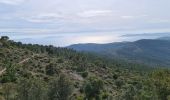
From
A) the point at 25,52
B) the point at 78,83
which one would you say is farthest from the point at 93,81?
the point at 25,52

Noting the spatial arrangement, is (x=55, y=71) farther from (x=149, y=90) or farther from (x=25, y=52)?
(x=149, y=90)

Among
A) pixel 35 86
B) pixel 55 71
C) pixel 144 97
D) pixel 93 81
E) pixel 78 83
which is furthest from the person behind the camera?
pixel 55 71

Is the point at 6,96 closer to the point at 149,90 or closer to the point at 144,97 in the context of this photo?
the point at 144,97

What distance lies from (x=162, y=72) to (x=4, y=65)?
2279 inches

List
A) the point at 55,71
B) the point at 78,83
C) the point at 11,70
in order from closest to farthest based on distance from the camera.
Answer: the point at 11,70 → the point at 78,83 → the point at 55,71

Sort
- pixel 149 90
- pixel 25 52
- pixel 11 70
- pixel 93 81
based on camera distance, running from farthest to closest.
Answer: pixel 25 52 < pixel 11 70 < pixel 93 81 < pixel 149 90

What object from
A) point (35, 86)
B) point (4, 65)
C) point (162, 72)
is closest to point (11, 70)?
point (4, 65)

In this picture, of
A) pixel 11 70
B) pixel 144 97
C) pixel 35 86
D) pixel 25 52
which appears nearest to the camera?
pixel 35 86

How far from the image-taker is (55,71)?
516 ft

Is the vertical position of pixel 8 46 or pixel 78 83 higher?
pixel 8 46

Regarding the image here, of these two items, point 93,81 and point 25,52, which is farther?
point 25,52

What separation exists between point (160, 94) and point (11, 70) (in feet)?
169

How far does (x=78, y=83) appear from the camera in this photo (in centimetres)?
14375

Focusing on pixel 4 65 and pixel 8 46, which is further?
pixel 8 46
